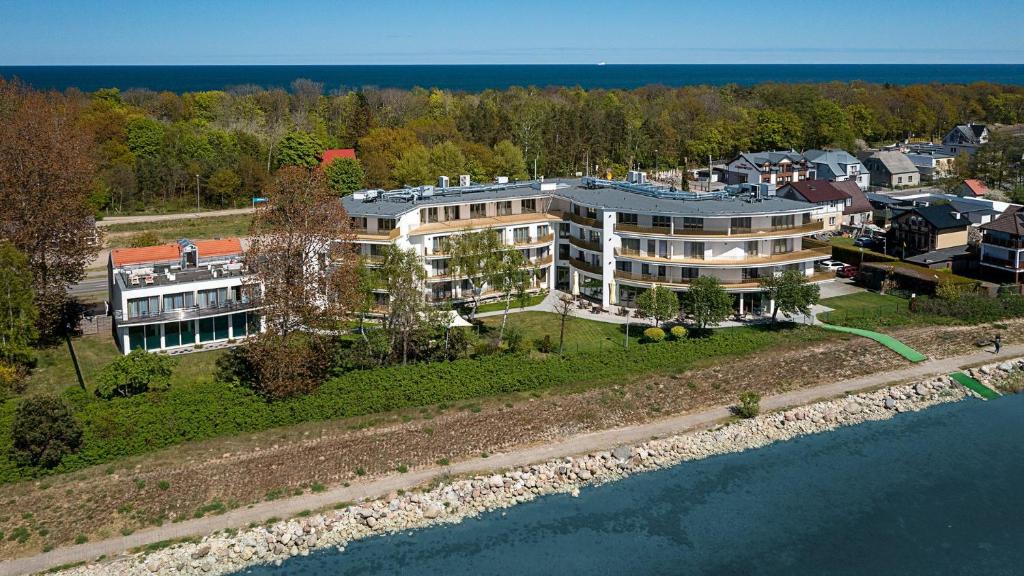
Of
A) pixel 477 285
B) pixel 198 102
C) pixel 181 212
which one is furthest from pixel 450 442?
pixel 198 102

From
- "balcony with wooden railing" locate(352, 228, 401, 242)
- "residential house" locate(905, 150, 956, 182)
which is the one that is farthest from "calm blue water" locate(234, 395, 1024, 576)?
"residential house" locate(905, 150, 956, 182)

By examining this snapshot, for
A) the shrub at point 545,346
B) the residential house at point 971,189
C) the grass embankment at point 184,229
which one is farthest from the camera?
the residential house at point 971,189

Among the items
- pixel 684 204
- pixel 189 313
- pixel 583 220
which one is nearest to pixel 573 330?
pixel 583 220

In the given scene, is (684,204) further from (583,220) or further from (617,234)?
(583,220)

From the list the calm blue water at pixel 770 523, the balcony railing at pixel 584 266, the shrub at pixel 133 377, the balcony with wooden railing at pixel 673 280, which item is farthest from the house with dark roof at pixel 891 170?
the shrub at pixel 133 377

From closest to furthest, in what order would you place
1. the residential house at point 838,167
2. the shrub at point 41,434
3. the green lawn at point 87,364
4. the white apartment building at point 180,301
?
1. the shrub at point 41,434
2. the green lawn at point 87,364
3. the white apartment building at point 180,301
4. the residential house at point 838,167

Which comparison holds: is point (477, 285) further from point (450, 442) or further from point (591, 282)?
point (450, 442)

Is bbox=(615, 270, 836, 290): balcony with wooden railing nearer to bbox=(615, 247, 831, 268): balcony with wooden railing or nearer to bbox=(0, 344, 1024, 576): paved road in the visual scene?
bbox=(615, 247, 831, 268): balcony with wooden railing

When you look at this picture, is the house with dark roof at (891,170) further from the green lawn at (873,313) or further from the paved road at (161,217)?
the paved road at (161,217)
